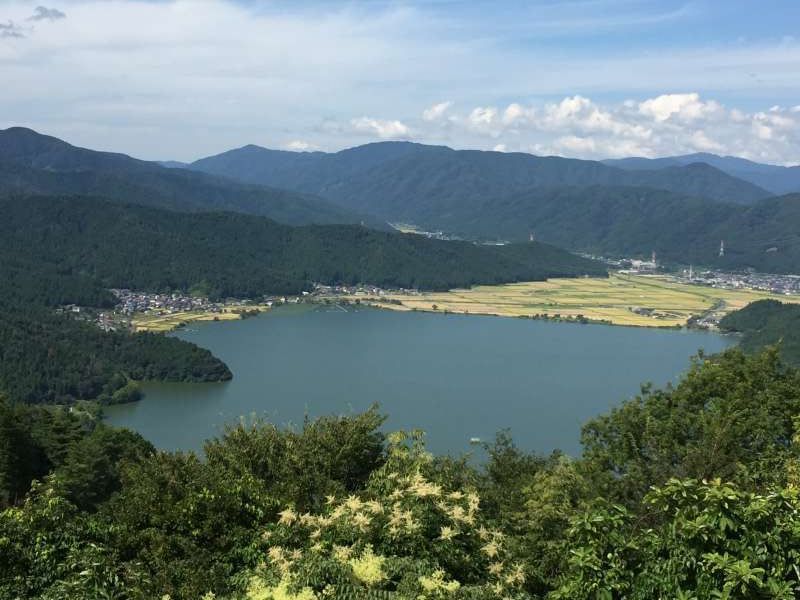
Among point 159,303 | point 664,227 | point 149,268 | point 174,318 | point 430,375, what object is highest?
point 664,227

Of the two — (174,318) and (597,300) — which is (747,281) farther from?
(174,318)

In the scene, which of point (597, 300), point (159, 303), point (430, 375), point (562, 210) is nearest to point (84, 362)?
point (430, 375)

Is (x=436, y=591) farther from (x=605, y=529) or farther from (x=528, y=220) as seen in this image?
(x=528, y=220)

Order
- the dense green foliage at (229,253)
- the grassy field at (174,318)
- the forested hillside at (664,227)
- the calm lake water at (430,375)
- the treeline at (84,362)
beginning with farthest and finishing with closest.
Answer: the forested hillside at (664,227) < the dense green foliage at (229,253) < the grassy field at (174,318) < the treeline at (84,362) < the calm lake water at (430,375)

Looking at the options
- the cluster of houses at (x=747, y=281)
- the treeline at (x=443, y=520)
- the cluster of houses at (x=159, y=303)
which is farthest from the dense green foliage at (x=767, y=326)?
the cluster of houses at (x=159, y=303)

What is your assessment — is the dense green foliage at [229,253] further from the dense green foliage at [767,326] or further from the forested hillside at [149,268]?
the dense green foliage at [767,326]
